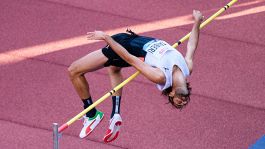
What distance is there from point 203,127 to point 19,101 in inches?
87.3

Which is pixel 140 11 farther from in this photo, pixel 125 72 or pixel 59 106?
pixel 59 106

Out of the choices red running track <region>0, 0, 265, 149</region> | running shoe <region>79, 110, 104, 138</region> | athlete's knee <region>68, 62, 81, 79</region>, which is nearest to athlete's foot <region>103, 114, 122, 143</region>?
running shoe <region>79, 110, 104, 138</region>

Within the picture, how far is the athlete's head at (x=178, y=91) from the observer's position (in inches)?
284

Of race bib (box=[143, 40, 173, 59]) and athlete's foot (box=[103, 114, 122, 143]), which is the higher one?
race bib (box=[143, 40, 173, 59])

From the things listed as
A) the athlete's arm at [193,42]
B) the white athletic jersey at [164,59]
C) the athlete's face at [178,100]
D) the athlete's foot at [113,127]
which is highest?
the athlete's arm at [193,42]

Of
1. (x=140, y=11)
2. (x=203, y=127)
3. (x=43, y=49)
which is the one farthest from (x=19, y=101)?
(x=140, y=11)

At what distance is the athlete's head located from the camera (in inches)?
284

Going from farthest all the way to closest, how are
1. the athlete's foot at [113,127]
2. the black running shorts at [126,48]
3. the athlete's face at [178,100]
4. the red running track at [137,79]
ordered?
1. the red running track at [137,79]
2. the athlete's foot at [113,127]
3. the black running shorts at [126,48]
4. the athlete's face at [178,100]

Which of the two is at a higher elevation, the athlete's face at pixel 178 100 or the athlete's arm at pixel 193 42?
the athlete's arm at pixel 193 42

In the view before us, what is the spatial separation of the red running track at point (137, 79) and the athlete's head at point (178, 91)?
1.94m

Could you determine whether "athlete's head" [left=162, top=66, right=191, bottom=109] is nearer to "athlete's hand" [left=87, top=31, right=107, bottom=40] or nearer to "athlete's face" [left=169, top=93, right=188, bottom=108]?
"athlete's face" [left=169, top=93, right=188, bottom=108]

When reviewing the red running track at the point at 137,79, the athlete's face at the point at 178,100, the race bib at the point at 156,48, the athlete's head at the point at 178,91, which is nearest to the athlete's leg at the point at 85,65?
the race bib at the point at 156,48

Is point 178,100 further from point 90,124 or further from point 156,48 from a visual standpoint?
point 90,124

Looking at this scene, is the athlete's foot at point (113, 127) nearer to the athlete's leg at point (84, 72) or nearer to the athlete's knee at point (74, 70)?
the athlete's leg at point (84, 72)
